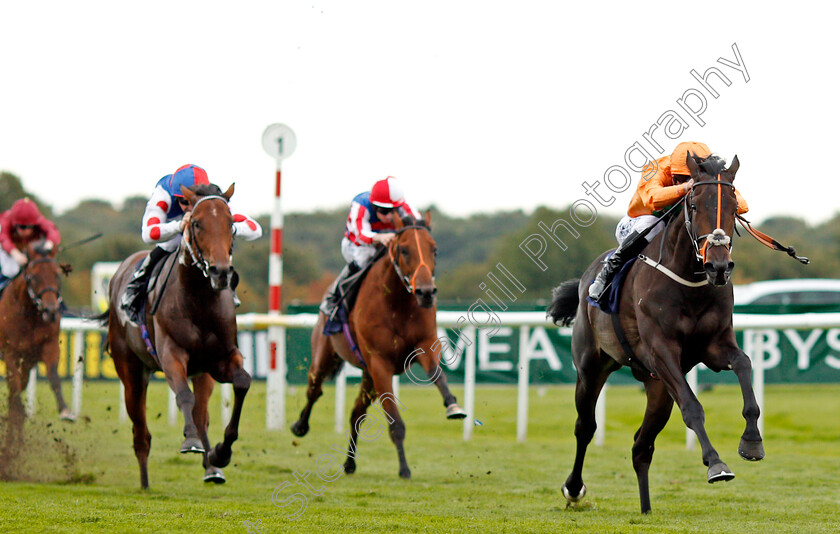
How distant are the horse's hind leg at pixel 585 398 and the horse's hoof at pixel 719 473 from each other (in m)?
1.46

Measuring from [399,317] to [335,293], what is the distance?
1.01m

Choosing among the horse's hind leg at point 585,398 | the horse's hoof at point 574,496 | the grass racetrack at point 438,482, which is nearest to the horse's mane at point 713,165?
the horse's hind leg at point 585,398

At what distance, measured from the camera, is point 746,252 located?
36531 mm

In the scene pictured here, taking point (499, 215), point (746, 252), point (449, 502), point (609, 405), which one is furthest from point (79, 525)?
point (499, 215)

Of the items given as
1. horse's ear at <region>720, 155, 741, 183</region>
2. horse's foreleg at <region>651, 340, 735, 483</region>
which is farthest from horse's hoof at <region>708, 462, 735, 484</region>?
horse's ear at <region>720, 155, 741, 183</region>

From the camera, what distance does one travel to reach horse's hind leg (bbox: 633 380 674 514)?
17.5 ft

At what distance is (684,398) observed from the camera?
448 cm

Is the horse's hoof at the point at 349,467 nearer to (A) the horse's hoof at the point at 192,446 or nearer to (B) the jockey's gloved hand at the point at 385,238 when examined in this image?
(B) the jockey's gloved hand at the point at 385,238

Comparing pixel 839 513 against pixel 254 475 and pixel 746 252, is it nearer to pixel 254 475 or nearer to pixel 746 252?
pixel 254 475

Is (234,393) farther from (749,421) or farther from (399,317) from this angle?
(749,421)

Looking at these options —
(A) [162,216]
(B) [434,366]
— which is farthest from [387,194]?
(A) [162,216]

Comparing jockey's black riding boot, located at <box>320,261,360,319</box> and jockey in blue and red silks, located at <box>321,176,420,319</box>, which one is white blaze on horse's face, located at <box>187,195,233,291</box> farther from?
jockey's black riding boot, located at <box>320,261,360,319</box>

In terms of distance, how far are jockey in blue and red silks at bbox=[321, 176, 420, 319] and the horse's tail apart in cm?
137

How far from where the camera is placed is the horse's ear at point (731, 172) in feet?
14.6
